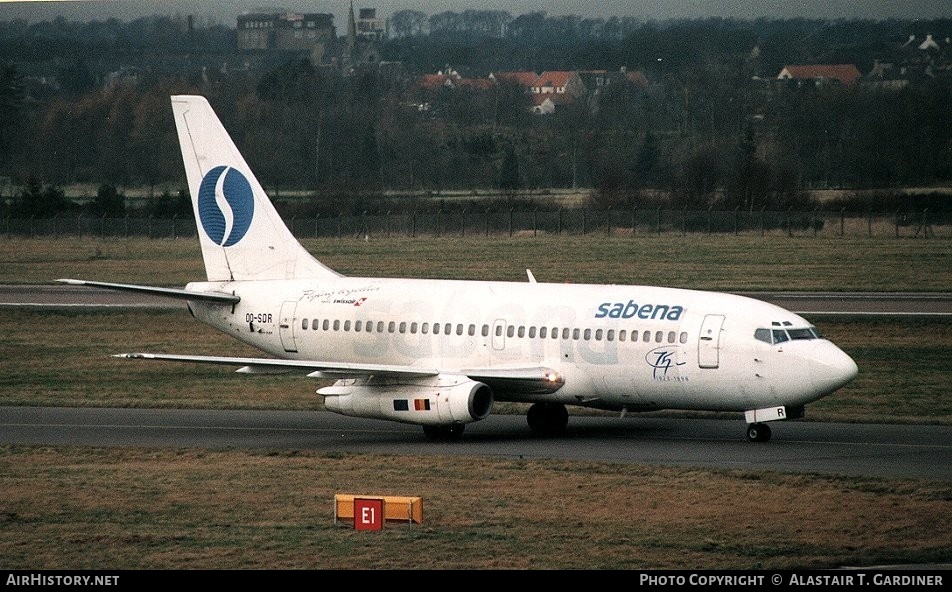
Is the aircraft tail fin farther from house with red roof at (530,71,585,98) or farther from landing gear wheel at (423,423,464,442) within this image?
house with red roof at (530,71,585,98)

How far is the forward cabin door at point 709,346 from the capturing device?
116 ft

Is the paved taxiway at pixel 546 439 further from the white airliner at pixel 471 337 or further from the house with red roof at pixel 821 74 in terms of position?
the house with red roof at pixel 821 74

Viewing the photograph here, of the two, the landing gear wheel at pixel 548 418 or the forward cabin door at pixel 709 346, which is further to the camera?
the landing gear wheel at pixel 548 418

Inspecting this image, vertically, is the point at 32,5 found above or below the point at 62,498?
above

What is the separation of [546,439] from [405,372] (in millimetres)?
3662

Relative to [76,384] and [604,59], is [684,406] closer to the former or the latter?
[76,384]

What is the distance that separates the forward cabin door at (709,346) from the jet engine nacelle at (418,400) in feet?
15.7

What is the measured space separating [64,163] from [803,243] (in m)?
48.7

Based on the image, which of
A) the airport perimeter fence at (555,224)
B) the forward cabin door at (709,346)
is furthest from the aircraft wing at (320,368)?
the airport perimeter fence at (555,224)

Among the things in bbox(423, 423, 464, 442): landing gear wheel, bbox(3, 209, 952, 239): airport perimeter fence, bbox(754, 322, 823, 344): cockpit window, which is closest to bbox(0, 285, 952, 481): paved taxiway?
bbox(423, 423, 464, 442): landing gear wheel

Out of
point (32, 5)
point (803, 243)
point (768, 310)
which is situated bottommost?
point (803, 243)

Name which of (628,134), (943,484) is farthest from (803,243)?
(943,484)

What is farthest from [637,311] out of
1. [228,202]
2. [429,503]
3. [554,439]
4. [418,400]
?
[228,202]

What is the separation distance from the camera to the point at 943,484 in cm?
2973
